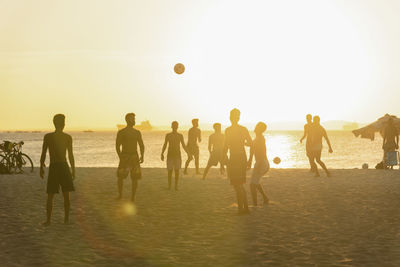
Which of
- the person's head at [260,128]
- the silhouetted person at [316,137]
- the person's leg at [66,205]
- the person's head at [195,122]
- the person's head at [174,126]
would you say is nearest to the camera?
the person's leg at [66,205]

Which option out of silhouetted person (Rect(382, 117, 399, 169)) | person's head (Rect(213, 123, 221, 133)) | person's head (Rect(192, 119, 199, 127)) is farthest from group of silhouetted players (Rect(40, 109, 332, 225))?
silhouetted person (Rect(382, 117, 399, 169))

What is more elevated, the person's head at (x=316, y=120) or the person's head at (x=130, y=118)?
the person's head at (x=316, y=120)

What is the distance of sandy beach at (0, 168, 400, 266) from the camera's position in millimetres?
6914

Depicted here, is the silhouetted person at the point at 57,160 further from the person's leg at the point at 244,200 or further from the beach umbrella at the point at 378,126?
the beach umbrella at the point at 378,126

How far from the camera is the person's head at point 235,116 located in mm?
10555

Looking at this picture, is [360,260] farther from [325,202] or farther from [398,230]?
[325,202]

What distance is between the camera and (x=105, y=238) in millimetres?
8281

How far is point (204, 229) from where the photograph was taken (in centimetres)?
906

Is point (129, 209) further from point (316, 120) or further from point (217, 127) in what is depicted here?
point (316, 120)

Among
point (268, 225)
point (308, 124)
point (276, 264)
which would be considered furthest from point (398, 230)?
point (308, 124)

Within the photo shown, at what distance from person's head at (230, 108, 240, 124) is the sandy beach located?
1.99 meters

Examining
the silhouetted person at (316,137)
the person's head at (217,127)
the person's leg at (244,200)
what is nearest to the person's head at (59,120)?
the person's leg at (244,200)

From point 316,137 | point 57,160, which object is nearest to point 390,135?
point 316,137

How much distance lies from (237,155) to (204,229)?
2.08 m
